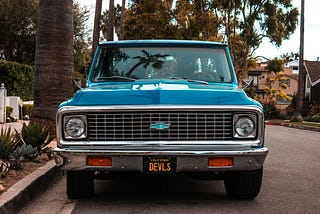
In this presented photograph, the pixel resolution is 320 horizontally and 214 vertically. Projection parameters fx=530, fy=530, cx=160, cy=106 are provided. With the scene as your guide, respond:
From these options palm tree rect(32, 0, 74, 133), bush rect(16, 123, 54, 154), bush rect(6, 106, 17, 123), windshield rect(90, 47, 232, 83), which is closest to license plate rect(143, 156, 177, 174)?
windshield rect(90, 47, 232, 83)

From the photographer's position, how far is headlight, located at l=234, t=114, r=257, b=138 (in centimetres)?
569

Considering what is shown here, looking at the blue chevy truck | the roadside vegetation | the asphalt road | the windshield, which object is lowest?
the asphalt road

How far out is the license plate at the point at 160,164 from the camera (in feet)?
18.1

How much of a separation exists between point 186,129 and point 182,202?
110 centimetres

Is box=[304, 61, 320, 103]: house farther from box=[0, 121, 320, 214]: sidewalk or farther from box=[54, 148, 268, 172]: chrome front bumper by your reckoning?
box=[54, 148, 268, 172]: chrome front bumper

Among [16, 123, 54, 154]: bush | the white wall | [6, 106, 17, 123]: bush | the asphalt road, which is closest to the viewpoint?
the asphalt road

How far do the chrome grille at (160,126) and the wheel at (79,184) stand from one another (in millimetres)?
639

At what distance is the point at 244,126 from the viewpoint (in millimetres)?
5699

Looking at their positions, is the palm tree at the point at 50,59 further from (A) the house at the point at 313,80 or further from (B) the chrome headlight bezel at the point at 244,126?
(A) the house at the point at 313,80

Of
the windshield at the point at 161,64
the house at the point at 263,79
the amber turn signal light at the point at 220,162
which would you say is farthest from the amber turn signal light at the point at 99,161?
the house at the point at 263,79

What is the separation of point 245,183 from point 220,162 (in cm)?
74

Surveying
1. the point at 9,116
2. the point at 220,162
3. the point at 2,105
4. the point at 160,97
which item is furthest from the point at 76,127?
the point at 9,116

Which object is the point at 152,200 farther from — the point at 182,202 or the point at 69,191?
the point at 69,191

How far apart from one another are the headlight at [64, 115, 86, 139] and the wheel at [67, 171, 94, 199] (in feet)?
1.92
